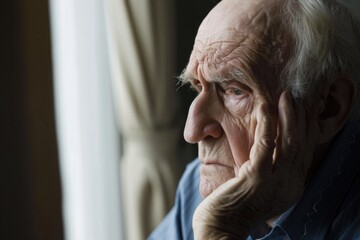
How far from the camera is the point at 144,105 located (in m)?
2.46

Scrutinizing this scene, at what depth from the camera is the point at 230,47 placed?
5.19ft

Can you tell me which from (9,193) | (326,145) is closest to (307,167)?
(326,145)

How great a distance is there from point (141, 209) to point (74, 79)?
0.57 metres

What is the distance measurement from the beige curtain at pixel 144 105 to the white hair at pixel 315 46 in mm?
943

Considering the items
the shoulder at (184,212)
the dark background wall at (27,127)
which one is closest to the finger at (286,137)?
the shoulder at (184,212)

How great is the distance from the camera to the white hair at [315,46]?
1546 mm

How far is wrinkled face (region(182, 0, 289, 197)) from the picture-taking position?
1565mm

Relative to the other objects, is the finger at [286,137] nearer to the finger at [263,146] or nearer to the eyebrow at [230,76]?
the finger at [263,146]

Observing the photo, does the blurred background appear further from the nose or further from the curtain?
the nose

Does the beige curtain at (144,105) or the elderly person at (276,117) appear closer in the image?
the elderly person at (276,117)

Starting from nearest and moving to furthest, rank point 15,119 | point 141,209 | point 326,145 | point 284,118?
point 284,118 → point 326,145 → point 15,119 → point 141,209

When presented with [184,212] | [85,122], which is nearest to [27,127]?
Result: [85,122]

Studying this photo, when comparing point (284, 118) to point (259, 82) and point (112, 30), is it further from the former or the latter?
point (112, 30)

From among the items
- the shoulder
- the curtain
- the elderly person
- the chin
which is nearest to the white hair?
the elderly person
